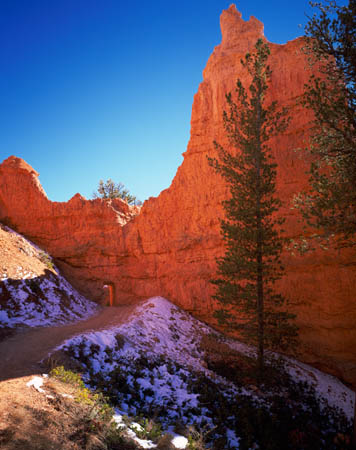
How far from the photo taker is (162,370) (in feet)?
31.2

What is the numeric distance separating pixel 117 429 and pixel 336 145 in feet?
30.3

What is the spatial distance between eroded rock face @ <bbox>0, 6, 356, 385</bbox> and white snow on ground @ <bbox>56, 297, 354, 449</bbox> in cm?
210

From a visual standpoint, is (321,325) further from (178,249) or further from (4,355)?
(4,355)

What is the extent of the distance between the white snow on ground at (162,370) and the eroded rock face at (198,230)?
2100mm

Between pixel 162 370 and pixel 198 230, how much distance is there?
8.89 meters

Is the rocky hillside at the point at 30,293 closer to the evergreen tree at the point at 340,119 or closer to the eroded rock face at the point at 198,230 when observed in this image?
the eroded rock face at the point at 198,230

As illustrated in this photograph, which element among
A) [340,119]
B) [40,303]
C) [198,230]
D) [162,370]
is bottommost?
[162,370]

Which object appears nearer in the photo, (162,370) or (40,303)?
(162,370)

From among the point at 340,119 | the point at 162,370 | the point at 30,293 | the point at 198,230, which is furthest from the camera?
the point at 198,230

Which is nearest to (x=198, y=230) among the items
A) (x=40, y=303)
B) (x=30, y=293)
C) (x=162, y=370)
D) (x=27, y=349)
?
(x=162, y=370)

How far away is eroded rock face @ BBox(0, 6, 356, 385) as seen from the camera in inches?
516

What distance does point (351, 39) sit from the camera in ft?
26.3

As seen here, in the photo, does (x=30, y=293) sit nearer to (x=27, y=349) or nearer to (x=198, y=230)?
(x=27, y=349)

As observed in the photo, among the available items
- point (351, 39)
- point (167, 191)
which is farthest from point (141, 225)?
point (351, 39)
